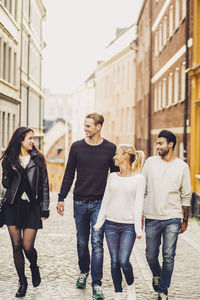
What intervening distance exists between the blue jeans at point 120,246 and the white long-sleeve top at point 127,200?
0.23ft

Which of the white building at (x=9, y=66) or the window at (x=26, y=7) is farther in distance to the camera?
the window at (x=26, y=7)

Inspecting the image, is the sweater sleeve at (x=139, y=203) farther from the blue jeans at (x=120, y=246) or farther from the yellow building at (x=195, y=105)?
the yellow building at (x=195, y=105)

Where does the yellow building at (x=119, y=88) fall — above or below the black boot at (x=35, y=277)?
above

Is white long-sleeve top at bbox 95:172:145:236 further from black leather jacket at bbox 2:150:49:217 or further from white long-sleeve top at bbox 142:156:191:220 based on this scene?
black leather jacket at bbox 2:150:49:217

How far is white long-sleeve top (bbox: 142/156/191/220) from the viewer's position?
778cm

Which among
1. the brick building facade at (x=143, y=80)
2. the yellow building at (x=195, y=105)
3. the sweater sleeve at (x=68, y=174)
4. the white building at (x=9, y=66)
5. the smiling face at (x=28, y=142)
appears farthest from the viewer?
the brick building facade at (x=143, y=80)

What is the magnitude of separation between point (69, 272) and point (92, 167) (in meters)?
2.10

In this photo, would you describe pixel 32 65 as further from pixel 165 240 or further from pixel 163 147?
pixel 165 240

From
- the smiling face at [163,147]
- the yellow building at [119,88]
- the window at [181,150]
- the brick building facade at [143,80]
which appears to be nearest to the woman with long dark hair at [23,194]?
the smiling face at [163,147]

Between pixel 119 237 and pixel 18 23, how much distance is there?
106ft

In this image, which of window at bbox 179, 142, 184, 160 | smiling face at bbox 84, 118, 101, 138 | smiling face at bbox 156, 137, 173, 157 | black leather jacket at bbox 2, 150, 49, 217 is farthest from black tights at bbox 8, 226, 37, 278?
window at bbox 179, 142, 184, 160

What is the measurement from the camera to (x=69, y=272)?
995 centimetres

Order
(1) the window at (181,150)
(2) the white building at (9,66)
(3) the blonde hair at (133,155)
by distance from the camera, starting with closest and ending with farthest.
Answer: (3) the blonde hair at (133,155) < (1) the window at (181,150) < (2) the white building at (9,66)

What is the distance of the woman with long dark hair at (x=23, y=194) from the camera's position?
8008mm
